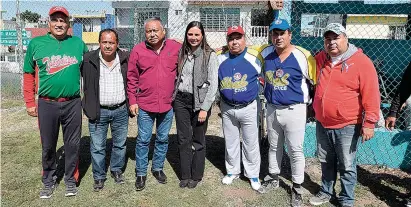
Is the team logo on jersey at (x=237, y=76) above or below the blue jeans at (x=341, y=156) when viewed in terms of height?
above

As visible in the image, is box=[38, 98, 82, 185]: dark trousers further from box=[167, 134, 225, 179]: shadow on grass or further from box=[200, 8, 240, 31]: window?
box=[200, 8, 240, 31]: window

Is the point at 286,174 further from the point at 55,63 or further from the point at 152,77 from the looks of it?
the point at 55,63

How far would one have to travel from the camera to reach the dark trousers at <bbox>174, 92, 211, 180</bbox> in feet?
11.5

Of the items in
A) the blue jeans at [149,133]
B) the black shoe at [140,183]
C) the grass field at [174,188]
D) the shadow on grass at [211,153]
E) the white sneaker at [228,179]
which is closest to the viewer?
the grass field at [174,188]

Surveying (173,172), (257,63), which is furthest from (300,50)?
(173,172)

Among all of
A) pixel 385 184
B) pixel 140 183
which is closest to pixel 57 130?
pixel 140 183

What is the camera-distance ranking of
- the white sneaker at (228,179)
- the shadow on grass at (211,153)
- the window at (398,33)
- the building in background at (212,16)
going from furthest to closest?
the building in background at (212,16), the window at (398,33), the shadow on grass at (211,153), the white sneaker at (228,179)

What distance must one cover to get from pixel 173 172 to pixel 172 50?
62.8 inches

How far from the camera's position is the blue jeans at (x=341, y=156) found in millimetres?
3037

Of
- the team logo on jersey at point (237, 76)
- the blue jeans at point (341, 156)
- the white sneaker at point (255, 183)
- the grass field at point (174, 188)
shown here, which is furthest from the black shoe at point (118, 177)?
the blue jeans at point (341, 156)

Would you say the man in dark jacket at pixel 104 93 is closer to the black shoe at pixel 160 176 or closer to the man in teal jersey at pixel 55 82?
the man in teal jersey at pixel 55 82

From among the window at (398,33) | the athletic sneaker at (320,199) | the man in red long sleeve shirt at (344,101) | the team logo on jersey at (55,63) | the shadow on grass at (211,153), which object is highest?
the window at (398,33)

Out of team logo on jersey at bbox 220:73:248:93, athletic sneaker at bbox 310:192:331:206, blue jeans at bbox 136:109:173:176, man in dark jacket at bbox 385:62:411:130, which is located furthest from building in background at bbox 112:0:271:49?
man in dark jacket at bbox 385:62:411:130

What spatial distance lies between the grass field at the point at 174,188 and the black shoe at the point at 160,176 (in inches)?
2.1
